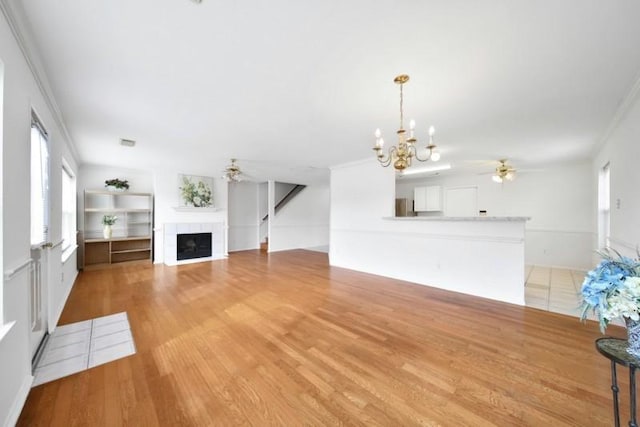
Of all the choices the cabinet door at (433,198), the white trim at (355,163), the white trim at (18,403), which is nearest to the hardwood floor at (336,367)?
the white trim at (18,403)

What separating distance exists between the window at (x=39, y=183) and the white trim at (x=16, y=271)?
0.50 meters

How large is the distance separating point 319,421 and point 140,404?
3.99ft

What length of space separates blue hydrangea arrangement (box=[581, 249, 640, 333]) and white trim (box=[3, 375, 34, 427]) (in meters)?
3.08

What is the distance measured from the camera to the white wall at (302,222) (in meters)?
8.62

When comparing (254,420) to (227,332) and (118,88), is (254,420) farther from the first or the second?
(118,88)

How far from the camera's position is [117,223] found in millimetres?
6051

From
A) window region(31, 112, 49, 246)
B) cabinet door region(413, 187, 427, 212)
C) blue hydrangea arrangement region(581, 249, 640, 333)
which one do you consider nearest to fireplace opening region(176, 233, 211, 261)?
window region(31, 112, 49, 246)

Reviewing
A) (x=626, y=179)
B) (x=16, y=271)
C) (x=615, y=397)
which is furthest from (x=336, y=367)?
(x=626, y=179)

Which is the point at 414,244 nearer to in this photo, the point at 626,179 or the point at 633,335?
the point at 626,179

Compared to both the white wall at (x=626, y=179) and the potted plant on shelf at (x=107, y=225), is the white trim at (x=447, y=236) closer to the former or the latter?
the white wall at (x=626, y=179)

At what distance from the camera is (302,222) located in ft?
30.8

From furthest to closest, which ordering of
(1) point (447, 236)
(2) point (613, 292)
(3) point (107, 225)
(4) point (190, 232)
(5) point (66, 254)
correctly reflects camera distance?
(4) point (190, 232) < (3) point (107, 225) < (1) point (447, 236) < (5) point (66, 254) < (2) point (613, 292)

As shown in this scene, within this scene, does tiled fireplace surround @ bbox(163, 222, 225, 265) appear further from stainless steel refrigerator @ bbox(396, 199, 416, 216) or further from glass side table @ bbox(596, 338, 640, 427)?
glass side table @ bbox(596, 338, 640, 427)

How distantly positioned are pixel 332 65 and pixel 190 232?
633 centimetres
